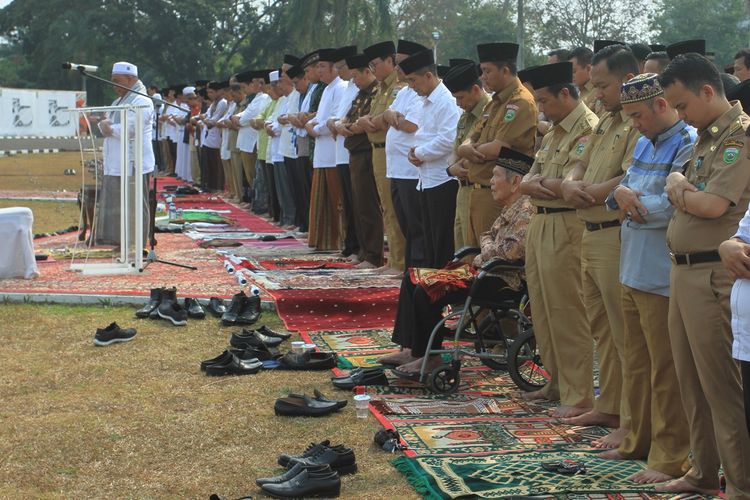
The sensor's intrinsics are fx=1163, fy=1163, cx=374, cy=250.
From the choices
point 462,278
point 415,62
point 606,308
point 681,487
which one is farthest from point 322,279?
point 681,487

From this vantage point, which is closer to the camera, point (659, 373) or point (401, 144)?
point (659, 373)

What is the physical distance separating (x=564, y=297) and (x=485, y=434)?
0.98 metres

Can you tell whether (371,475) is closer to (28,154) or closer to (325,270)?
(325,270)

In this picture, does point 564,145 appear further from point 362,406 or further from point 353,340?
point 353,340

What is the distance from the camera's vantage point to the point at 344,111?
12.6m

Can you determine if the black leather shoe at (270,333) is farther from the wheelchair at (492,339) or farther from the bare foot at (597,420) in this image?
the bare foot at (597,420)

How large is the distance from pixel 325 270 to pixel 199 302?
2.18m

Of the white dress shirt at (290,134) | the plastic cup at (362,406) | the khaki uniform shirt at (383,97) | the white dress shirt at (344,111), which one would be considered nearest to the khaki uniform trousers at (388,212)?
the khaki uniform shirt at (383,97)

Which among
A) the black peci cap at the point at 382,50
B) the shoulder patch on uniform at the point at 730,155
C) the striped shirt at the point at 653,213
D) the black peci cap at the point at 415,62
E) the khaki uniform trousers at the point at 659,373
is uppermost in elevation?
the black peci cap at the point at 382,50

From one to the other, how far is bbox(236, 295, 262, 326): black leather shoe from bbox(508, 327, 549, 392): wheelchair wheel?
9.13 feet

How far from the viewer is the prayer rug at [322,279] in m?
10.5

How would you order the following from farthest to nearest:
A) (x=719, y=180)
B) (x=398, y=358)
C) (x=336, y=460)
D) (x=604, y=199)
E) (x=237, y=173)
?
(x=237, y=173) → (x=398, y=358) → (x=604, y=199) → (x=336, y=460) → (x=719, y=180)

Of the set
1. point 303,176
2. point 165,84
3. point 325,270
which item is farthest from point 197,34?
point 325,270

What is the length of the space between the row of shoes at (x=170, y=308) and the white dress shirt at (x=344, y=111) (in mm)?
3466
